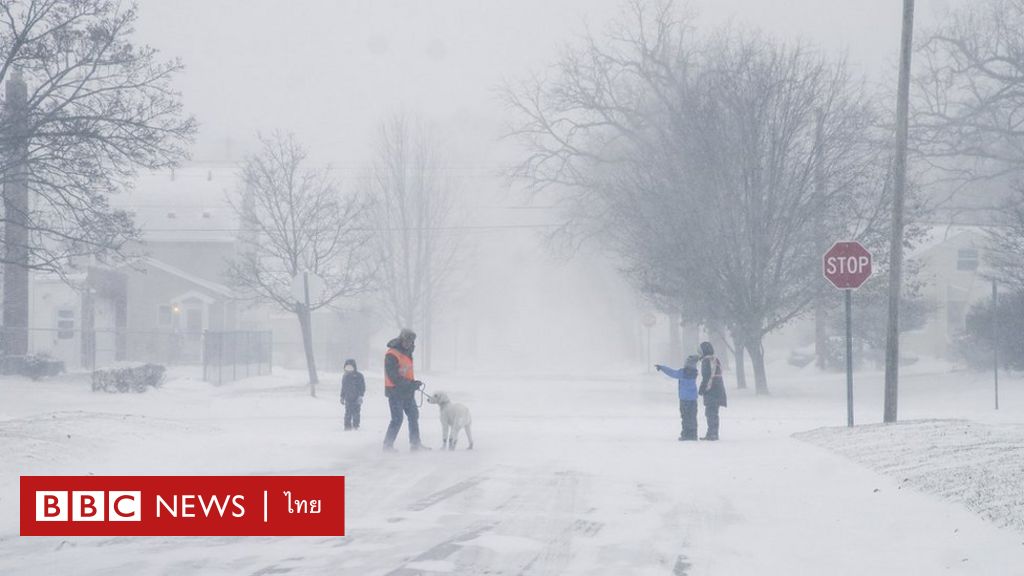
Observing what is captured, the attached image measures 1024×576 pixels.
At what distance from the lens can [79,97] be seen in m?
19.5

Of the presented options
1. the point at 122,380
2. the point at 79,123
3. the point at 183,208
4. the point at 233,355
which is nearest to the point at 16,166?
the point at 79,123

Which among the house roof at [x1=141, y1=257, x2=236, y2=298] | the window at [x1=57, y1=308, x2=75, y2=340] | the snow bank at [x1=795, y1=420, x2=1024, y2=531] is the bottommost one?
the snow bank at [x1=795, y1=420, x2=1024, y2=531]

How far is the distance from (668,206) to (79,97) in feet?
60.3

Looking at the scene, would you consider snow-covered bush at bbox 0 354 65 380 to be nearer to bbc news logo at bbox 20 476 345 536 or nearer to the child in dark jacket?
the child in dark jacket

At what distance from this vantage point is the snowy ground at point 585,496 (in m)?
8.91

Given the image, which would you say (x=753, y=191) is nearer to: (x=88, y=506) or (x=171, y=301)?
(x=88, y=506)

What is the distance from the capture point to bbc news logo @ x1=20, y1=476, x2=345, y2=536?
34.0 ft

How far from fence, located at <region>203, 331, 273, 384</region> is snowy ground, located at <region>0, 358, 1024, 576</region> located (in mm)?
15199

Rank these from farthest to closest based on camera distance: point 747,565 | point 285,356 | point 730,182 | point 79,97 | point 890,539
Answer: point 285,356
point 730,182
point 79,97
point 890,539
point 747,565

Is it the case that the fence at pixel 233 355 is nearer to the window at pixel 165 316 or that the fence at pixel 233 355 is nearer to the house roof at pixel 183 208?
the window at pixel 165 316

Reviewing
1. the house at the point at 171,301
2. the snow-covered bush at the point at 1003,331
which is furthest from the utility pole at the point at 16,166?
the snow-covered bush at the point at 1003,331

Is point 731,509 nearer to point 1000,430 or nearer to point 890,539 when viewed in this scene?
point 890,539

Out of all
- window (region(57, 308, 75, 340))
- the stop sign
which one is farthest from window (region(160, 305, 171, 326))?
the stop sign

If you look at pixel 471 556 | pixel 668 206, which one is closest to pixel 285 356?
pixel 668 206
